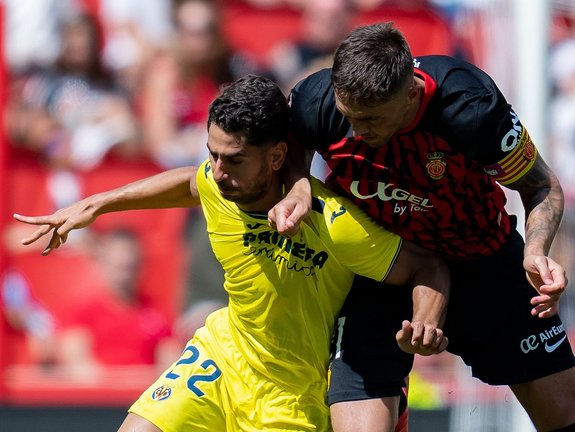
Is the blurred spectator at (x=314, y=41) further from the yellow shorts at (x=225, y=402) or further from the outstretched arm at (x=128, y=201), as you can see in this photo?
the yellow shorts at (x=225, y=402)

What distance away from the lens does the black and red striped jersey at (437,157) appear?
13.4 feet

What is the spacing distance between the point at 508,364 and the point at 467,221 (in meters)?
0.66

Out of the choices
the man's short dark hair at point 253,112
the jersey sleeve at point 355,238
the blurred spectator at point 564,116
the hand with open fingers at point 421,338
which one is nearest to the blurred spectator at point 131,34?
A: the blurred spectator at point 564,116

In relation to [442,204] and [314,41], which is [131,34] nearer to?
[314,41]

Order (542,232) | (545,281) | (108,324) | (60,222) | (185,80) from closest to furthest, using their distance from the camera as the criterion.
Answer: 1. (545,281)
2. (542,232)
3. (60,222)
4. (108,324)
5. (185,80)

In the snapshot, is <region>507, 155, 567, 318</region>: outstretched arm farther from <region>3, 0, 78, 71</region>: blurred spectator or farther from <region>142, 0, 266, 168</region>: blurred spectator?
<region>3, 0, 78, 71</region>: blurred spectator

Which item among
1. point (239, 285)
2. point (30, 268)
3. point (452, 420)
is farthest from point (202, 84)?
point (239, 285)

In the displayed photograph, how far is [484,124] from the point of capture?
403 centimetres

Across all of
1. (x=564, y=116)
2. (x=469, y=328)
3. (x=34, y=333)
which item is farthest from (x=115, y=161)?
(x=469, y=328)

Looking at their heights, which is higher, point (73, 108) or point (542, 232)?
point (542, 232)

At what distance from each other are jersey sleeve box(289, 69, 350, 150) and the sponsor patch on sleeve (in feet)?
1.89

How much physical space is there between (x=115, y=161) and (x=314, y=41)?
194cm

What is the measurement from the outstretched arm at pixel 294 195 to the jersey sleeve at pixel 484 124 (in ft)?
1.91

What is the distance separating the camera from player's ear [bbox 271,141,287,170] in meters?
4.30
